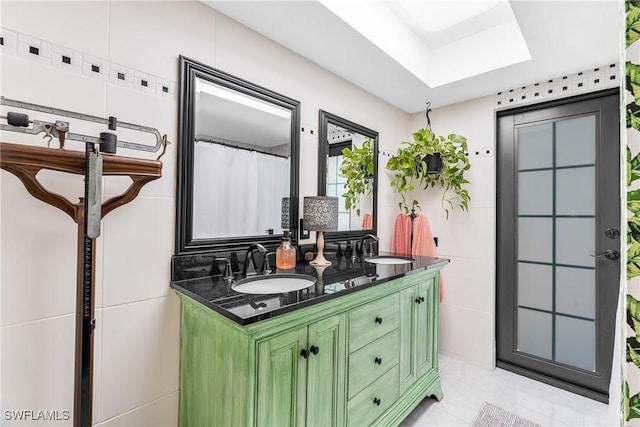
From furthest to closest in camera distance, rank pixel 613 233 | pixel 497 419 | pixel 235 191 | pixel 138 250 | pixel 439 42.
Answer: pixel 439 42, pixel 613 233, pixel 497 419, pixel 235 191, pixel 138 250

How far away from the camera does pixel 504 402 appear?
6.50 feet

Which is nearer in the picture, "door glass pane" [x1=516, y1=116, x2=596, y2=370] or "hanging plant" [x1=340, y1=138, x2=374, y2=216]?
"door glass pane" [x1=516, y1=116, x2=596, y2=370]

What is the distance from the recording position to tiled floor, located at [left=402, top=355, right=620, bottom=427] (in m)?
1.81

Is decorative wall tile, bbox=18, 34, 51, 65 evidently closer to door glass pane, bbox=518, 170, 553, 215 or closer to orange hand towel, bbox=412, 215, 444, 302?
orange hand towel, bbox=412, 215, 444, 302

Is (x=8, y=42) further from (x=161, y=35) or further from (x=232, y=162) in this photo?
(x=232, y=162)

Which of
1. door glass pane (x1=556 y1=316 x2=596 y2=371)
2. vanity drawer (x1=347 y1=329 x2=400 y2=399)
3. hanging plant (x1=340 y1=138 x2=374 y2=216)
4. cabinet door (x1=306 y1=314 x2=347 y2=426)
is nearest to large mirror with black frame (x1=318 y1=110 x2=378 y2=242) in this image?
hanging plant (x1=340 y1=138 x2=374 y2=216)

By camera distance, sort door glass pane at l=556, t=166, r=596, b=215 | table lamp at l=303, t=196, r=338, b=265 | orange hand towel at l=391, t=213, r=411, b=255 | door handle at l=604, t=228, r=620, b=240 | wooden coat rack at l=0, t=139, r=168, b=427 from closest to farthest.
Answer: wooden coat rack at l=0, t=139, r=168, b=427 → table lamp at l=303, t=196, r=338, b=265 → door handle at l=604, t=228, r=620, b=240 → door glass pane at l=556, t=166, r=596, b=215 → orange hand towel at l=391, t=213, r=411, b=255

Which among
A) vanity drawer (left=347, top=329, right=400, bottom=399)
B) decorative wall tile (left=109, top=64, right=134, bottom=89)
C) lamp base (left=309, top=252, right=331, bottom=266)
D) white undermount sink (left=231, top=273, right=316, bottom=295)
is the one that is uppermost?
decorative wall tile (left=109, top=64, right=134, bottom=89)

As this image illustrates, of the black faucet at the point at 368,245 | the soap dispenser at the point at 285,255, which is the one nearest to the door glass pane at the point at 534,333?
the black faucet at the point at 368,245

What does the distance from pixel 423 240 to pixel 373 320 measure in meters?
1.23

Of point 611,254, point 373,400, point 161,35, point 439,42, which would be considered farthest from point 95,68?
point 611,254

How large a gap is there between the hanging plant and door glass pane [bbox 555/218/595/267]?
4.68ft

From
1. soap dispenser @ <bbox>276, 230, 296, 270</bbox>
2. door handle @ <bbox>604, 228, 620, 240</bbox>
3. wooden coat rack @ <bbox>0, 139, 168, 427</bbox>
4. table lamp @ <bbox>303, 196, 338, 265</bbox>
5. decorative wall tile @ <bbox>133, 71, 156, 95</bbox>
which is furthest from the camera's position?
door handle @ <bbox>604, 228, 620, 240</bbox>

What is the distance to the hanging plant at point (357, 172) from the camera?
222 centimetres
